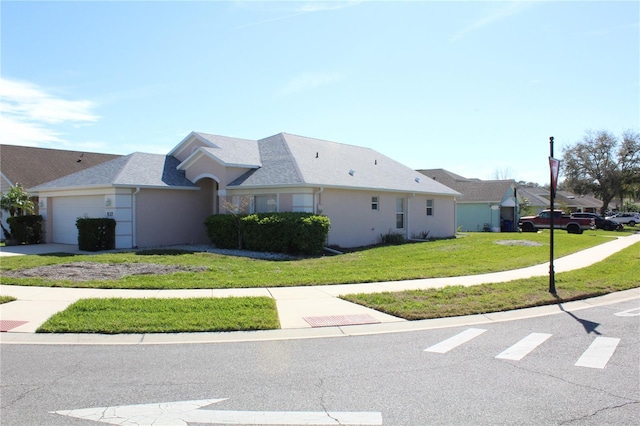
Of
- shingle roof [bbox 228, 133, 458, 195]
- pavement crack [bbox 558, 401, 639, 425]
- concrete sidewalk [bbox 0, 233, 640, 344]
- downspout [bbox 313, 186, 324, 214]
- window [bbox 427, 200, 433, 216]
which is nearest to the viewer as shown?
pavement crack [bbox 558, 401, 639, 425]

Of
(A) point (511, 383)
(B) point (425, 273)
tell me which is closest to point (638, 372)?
(A) point (511, 383)

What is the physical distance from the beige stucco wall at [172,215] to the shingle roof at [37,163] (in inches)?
443

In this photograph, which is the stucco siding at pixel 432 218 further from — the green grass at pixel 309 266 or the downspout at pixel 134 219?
the downspout at pixel 134 219

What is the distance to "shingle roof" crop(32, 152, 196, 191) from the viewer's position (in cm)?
2091

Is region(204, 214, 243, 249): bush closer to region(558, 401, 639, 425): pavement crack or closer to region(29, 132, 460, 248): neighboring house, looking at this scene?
region(29, 132, 460, 248): neighboring house

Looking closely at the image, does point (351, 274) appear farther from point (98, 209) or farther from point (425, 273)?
point (98, 209)

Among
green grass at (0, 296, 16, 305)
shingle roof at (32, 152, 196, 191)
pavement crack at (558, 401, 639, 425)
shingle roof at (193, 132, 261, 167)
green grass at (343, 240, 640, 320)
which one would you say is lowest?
pavement crack at (558, 401, 639, 425)

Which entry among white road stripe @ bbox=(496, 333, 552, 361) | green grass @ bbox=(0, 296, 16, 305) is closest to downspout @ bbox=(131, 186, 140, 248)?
green grass @ bbox=(0, 296, 16, 305)

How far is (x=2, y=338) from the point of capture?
24.5 feet

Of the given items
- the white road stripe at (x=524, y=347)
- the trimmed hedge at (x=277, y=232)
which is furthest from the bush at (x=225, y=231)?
the white road stripe at (x=524, y=347)

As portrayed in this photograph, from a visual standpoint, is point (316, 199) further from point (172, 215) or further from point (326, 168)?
point (172, 215)

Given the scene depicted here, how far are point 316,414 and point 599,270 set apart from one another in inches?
538

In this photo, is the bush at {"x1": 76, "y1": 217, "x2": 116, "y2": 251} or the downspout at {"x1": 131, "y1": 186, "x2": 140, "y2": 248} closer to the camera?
the bush at {"x1": 76, "y1": 217, "x2": 116, "y2": 251}

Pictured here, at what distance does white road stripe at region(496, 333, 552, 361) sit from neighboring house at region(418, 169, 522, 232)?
31413 millimetres
